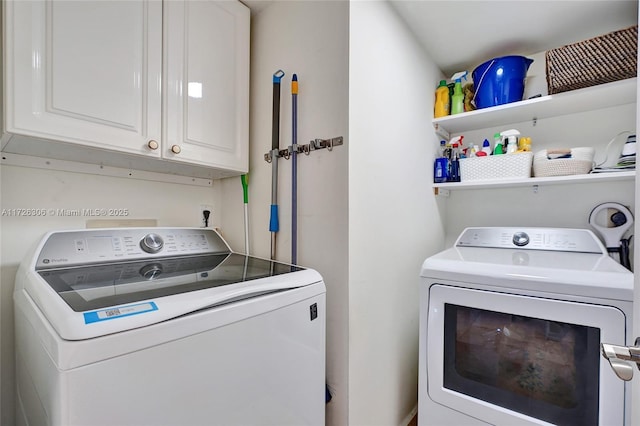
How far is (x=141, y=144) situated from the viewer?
1.11 m

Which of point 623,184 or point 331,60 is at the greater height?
point 331,60

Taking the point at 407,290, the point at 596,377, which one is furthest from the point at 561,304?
the point at 407,290

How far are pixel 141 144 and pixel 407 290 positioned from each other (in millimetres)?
1478

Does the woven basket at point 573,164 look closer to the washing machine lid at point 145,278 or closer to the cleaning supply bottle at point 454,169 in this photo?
the cleaning supply bottle at point 454,169

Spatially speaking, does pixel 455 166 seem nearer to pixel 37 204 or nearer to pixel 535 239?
pixel 535 239

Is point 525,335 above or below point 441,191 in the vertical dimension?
below

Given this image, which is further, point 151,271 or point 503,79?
point 503,79

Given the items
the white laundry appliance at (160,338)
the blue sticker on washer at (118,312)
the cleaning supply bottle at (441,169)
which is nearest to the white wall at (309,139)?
the white laundry appliance at (160,338)

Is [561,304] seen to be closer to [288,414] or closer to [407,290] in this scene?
[407,290]

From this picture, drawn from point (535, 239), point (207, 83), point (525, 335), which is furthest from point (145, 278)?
point (535, 239)

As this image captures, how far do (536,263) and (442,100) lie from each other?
1.16m

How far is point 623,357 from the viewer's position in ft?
1.84

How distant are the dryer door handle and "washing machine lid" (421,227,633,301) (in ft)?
1.52

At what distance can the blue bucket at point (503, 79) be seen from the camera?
1.55m
